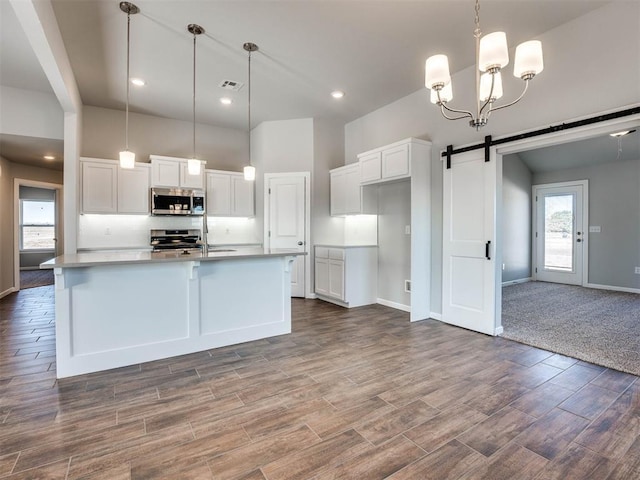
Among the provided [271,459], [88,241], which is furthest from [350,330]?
[88,241]

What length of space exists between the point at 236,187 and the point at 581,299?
629 cm

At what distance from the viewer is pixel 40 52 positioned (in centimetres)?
292

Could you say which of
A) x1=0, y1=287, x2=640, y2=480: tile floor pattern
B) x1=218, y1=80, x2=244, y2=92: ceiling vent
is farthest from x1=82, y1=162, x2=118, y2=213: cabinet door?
x1=0, y1=287, x2=640, y2=480: tile floor pattern

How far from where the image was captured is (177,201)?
5578mm

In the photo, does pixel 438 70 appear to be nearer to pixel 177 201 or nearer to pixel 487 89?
pixel 487 89

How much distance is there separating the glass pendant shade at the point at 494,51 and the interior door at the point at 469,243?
73.5 inches

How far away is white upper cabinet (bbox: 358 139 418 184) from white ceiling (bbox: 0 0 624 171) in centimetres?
85

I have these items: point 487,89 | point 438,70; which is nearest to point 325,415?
point 438,70

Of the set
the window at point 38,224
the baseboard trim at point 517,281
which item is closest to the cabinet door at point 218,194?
the baseboard trim at point 517,281

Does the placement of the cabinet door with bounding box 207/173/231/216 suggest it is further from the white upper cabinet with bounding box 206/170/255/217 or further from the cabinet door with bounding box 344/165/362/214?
the cabinet door with bounding box 344/165/362/214

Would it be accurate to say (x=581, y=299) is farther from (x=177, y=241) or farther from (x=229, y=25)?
(x=177, y=241)

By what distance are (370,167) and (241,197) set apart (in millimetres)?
2626

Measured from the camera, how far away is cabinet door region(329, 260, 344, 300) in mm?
5012

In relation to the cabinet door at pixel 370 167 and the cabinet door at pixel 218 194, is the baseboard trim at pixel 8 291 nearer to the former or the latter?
the cabinet door at pixel 218 194
